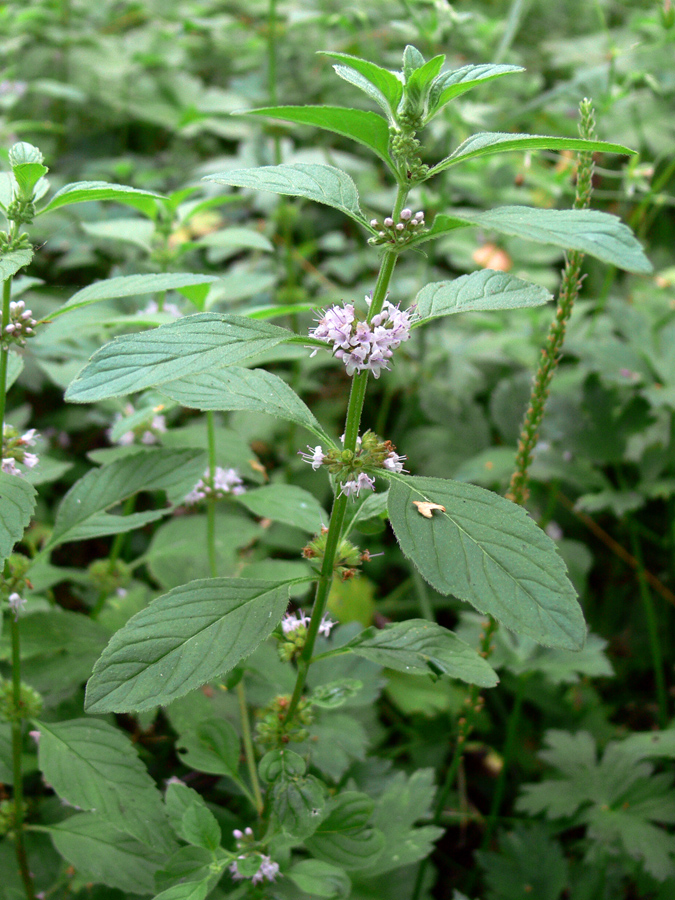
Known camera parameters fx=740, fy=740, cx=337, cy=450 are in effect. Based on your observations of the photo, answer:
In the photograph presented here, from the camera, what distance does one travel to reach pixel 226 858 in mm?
1199

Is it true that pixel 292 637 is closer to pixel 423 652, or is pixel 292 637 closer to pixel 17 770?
pixel 423 652

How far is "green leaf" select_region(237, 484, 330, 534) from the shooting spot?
146 centimetres

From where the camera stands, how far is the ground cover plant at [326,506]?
39.9 inches

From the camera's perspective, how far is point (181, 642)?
1.02 m

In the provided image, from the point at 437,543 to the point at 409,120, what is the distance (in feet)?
1.94

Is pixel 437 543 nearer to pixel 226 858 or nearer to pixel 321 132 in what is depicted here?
pixel 226 858

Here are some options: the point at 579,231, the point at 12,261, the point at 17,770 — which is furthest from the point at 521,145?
the point at 17,770

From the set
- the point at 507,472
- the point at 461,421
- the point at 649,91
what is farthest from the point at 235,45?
the point at 507,472

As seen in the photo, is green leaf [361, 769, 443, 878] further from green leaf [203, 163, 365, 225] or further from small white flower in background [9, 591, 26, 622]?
green leaf [203, 163, 365, 225]

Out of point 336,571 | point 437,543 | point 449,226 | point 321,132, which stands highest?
point 321,132

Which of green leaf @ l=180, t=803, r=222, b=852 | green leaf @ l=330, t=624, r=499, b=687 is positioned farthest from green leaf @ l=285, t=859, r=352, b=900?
green leaf @ l=330, t=624, r=499, b=687

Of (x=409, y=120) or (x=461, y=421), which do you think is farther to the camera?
(x=461, y=421)

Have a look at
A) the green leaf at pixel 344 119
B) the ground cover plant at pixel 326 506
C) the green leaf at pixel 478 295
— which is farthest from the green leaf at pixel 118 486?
the green leaf at pixel 344 119

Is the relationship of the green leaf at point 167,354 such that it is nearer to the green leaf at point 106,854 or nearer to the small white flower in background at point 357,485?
the small white flower in background at point 357,485
